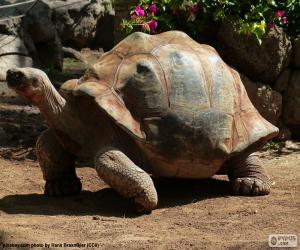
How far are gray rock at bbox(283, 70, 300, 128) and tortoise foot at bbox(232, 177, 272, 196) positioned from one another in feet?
7.18

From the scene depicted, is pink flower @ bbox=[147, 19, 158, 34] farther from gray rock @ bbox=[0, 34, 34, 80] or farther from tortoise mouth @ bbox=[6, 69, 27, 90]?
gray rock @ bbox=[0, 34, 34, 80]

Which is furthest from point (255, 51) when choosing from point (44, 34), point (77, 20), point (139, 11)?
point (77, 20)

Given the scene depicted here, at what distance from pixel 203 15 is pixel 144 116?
260cm

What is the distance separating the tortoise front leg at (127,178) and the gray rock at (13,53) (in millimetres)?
6050

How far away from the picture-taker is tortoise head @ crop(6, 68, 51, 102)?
15.0 ft

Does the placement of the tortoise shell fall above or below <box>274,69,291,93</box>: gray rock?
above

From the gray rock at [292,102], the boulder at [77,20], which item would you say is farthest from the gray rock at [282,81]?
the boulder at [77,20]

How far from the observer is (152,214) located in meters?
4.62

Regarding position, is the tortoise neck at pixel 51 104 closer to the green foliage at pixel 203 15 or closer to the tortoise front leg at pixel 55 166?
the tortoise front leg at pixel 55 166

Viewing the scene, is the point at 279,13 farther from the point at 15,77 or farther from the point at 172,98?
the point at 15,77

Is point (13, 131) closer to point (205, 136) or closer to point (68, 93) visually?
point (68, 93)

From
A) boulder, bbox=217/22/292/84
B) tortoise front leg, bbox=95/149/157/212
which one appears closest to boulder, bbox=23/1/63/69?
boulder, bbox=217/22/292/84

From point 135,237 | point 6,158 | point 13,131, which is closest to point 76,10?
point 13,131

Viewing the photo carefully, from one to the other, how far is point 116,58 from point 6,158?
211cm
